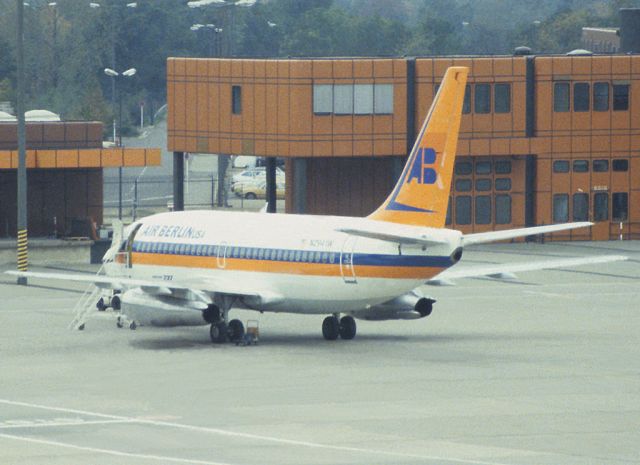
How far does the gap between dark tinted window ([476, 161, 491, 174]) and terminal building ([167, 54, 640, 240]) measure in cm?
5

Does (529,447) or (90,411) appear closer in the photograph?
(529,447)

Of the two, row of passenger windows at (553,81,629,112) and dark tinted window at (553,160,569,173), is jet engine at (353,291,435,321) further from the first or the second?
row of passenger windows at (553,81,629,112)

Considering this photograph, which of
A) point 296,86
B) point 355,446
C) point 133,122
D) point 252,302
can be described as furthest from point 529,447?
point 133,122

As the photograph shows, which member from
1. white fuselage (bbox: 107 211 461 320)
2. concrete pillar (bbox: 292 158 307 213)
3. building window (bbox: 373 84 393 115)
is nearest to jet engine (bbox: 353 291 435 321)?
white fuselage (bbox: 107 211 461 320)

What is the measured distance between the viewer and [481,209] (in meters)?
90.2

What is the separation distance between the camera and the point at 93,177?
86.4 m

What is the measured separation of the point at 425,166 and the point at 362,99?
37.7 metres

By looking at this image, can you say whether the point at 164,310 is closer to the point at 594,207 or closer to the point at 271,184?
the point at 271,184

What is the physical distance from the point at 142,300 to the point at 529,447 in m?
19.0

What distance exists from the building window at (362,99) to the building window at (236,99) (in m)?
5.82

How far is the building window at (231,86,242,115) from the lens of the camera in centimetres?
8906

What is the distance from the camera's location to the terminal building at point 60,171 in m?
81.1

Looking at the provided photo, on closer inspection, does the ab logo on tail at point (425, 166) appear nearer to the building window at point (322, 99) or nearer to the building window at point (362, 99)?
the building window at point (322, 99)

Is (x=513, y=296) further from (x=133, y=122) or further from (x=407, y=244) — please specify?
(x=133, y=122)
